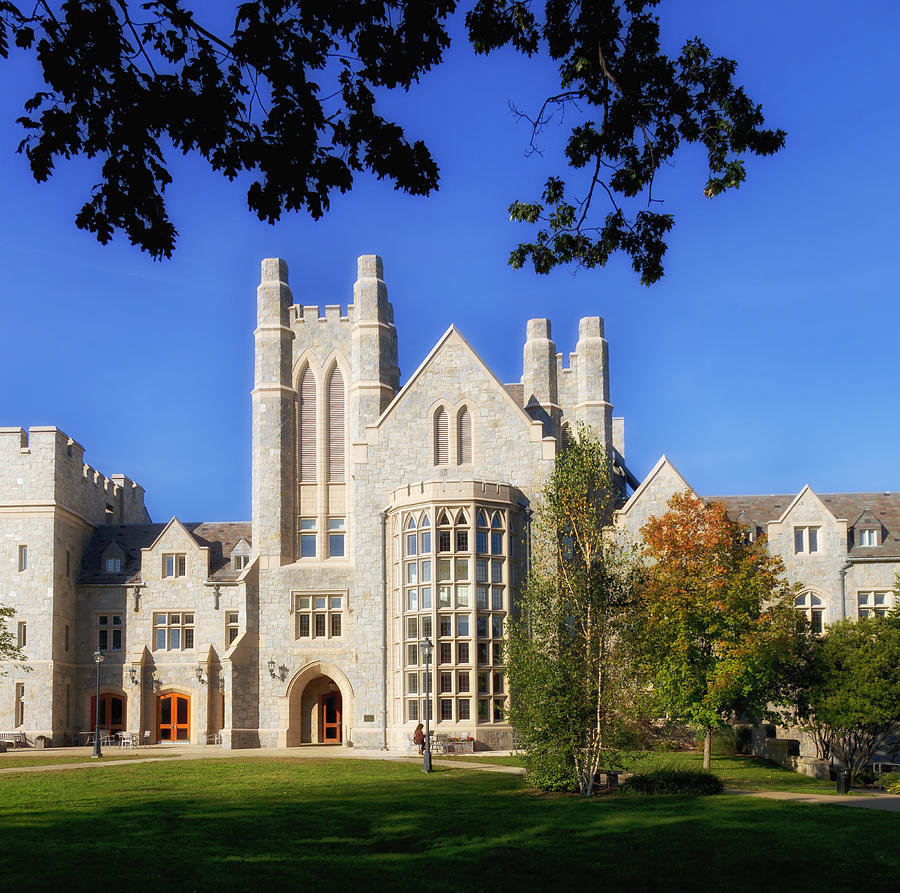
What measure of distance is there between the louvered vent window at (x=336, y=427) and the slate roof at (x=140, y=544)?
786 centimetres

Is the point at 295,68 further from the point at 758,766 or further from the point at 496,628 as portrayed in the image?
the point at 496,628

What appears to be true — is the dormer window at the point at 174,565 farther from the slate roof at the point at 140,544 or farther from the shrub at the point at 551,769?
the shrub at the point at 551,769

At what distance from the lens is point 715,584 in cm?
3709

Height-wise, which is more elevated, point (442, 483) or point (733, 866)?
point (442, 483)

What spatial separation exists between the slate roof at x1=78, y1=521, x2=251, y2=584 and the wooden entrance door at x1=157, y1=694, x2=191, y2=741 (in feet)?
19.6

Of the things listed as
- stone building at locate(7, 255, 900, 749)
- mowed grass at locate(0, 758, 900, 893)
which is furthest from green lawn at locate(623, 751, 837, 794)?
stone building at locate(7, 255, 900, 749)

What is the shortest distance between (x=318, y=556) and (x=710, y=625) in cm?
2163

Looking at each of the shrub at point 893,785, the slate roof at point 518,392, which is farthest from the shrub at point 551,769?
the slate roof at point 518,392

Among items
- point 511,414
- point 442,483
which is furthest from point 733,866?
point 511,414

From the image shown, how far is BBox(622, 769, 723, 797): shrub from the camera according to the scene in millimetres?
26328

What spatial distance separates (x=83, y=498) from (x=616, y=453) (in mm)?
28466

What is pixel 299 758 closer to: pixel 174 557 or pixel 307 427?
pixel 307 427

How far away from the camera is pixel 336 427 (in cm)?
5444

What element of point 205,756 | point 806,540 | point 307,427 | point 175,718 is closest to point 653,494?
point 806,540
